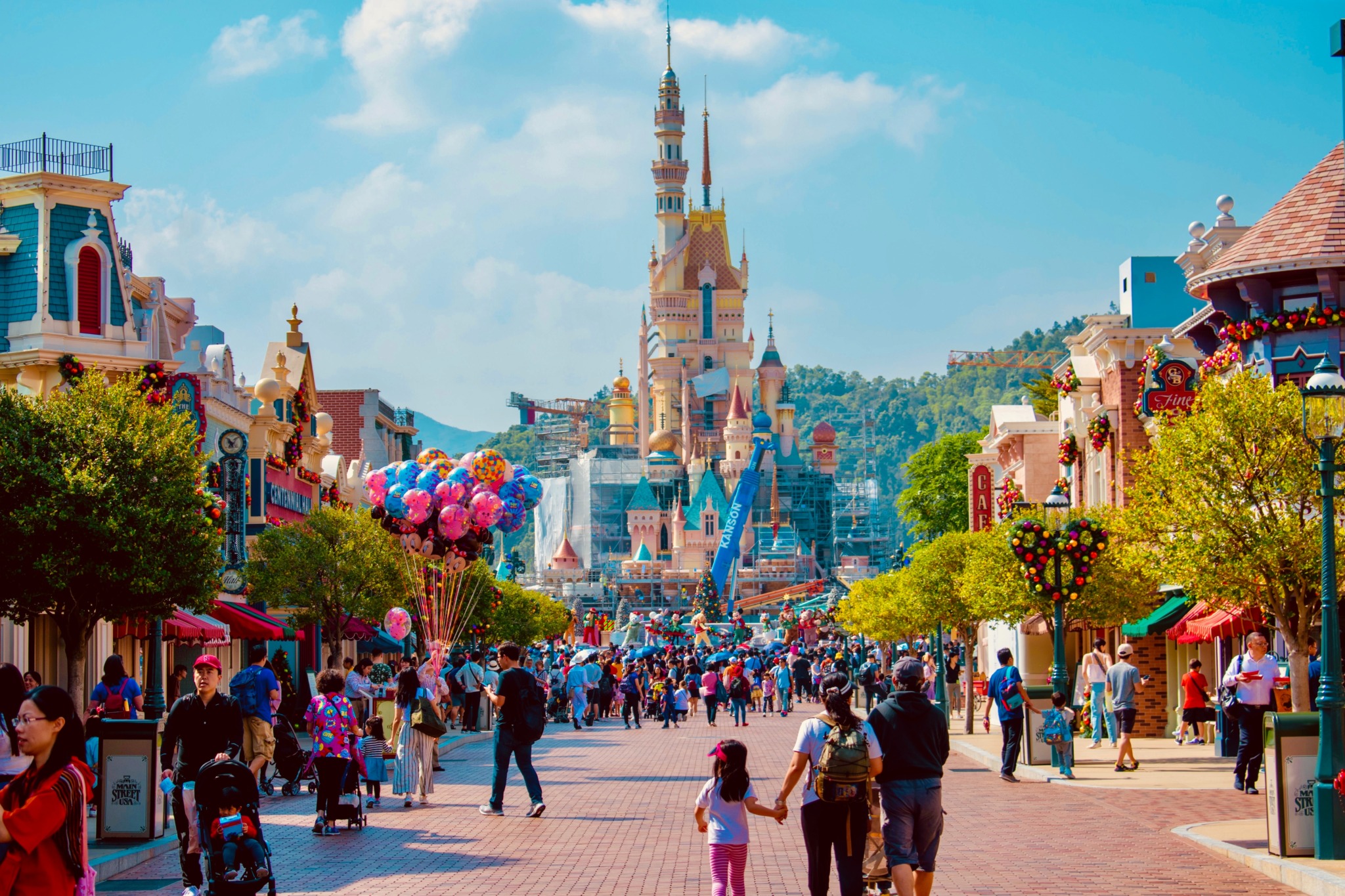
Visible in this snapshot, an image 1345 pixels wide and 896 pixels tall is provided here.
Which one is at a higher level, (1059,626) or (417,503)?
(417,503)

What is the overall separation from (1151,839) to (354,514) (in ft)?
84.5

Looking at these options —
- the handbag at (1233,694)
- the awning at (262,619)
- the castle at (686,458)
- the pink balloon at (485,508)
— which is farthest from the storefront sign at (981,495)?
the castle at (686,458)

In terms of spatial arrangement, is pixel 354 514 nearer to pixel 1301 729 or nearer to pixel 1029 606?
pixel 1029 606

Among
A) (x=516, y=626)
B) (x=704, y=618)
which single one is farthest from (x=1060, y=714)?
(x=704, y=618)

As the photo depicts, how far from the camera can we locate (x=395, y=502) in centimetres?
2639

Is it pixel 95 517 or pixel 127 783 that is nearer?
pixel 127 783

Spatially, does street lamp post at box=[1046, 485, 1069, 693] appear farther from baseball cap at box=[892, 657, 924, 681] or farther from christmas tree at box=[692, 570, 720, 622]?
christmas tree at box=[692, 570, 720, 622]

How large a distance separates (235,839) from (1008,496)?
34.3 metres

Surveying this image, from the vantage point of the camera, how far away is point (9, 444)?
20.2m

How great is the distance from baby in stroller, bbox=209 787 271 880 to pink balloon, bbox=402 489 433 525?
16.2m

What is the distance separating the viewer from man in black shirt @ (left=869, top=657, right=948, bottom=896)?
10156 mm

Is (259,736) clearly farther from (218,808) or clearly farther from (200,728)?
(218,808)

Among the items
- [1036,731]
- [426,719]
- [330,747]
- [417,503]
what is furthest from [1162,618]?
[330,747]

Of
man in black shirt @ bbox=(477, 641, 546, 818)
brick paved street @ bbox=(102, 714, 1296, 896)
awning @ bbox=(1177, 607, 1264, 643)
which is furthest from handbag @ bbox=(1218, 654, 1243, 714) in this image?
man in black shirt @ bbox=(477, 641, 546, 818)
